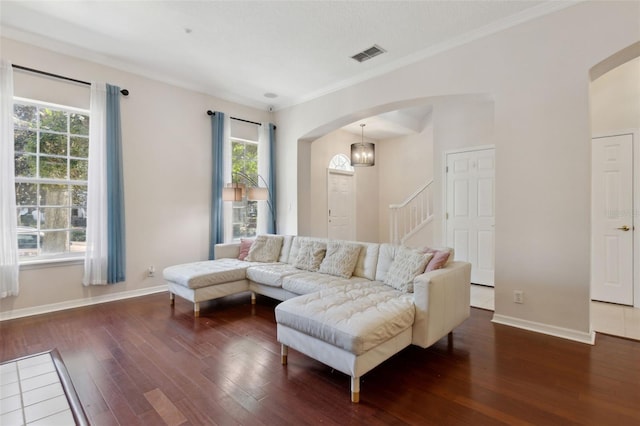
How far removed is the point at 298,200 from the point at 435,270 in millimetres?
3234

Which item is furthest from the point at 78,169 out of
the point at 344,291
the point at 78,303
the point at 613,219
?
the point at 613,219

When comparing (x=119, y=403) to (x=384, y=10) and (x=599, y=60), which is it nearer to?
(x=384, y=10)

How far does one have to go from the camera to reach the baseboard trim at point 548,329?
274 centimetres

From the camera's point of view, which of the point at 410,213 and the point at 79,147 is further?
the point at 410,213

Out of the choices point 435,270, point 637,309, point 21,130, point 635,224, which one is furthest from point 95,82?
point 637,309

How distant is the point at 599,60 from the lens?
8.75 ft

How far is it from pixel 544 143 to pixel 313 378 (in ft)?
9.83

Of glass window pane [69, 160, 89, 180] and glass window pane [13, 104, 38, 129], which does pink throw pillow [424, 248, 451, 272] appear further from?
glass window pane [13, 104, 38, 129]

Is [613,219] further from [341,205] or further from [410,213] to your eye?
[341,205]

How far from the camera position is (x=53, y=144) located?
3648 mm

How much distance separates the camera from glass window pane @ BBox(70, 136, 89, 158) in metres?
3.80

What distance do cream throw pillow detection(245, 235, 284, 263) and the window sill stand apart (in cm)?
205

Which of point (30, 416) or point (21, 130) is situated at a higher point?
point (21, 130)

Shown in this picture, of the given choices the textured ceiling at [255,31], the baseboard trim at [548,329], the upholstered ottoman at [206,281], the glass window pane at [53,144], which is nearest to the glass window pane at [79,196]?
the glass window pane at [53,144]
